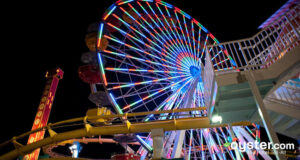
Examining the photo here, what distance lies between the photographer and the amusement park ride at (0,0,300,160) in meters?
5.60

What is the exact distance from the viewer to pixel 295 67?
13.4 ft

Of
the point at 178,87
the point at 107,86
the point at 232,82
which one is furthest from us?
the point at 178,87

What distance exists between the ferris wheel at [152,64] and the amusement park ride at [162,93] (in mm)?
49

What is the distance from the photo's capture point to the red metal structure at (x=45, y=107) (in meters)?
13.8

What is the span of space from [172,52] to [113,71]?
3.52m

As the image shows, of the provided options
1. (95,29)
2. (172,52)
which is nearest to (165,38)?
(172,52)

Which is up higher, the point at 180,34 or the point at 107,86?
the point at 180,34

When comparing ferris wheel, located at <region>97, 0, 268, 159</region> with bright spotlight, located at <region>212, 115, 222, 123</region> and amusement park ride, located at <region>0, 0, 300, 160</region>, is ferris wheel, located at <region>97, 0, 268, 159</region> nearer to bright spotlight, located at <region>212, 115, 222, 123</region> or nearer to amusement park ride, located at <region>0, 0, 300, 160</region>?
amusement park ride, located at <region>0, 0, 300, 160</region>

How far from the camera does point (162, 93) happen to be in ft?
36.0

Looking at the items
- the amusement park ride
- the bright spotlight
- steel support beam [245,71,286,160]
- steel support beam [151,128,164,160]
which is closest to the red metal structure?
the amusement park ride

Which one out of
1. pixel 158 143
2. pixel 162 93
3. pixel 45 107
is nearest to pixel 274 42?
pixel 158 143

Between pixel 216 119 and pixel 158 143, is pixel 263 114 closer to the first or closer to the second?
pixel 216 119

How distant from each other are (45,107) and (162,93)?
31.9 ft

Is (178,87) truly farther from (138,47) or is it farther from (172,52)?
(138,47)
